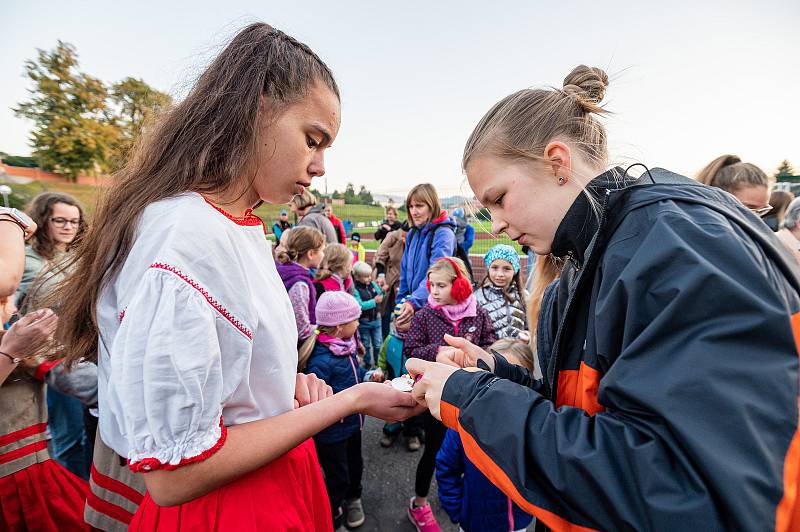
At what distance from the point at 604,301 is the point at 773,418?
1.08 feet

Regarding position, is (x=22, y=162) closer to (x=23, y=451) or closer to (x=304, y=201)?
(x=304, y=201)

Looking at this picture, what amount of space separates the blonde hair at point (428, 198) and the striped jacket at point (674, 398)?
11.3ft

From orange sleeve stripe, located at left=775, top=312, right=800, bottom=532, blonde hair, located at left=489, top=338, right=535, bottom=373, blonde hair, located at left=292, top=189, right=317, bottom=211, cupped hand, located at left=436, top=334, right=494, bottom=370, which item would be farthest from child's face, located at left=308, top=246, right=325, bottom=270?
orange sleeve stripe, located at left=775, top=312, right=800, bottom=532

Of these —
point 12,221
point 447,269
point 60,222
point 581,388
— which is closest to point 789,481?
point 581,388

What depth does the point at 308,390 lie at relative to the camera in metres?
1.57

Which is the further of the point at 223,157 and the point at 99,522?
the point at 99,522

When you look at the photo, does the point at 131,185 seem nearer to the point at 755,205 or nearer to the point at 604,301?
the point at 604,301

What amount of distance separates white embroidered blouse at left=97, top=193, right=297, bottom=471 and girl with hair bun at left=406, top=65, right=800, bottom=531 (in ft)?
1.82

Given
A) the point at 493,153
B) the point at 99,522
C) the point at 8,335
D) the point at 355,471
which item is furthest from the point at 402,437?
the point at 493,153

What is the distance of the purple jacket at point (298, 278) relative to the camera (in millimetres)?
3768

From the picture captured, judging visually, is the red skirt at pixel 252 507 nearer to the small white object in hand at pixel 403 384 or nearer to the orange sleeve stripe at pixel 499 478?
the small white object in hand at pixel 403 384

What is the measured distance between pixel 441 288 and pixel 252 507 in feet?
8.12

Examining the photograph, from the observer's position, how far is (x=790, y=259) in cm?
84

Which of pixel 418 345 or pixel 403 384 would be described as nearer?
pixel 403 384
